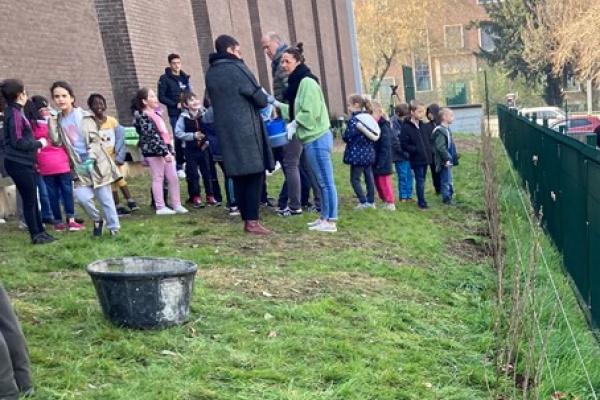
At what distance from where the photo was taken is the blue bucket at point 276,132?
816 centimetres

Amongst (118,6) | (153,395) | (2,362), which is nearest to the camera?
(2,362)

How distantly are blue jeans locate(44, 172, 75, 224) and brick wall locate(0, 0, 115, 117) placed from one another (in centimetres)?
260

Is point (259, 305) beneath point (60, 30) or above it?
beneath

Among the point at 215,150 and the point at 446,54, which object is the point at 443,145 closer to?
the point at 215,150

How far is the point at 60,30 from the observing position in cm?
1154

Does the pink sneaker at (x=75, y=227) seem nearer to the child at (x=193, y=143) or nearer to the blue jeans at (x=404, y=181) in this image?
the child at (x=193, y=143)

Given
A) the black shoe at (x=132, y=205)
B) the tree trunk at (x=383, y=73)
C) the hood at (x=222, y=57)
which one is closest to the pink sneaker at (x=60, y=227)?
the black shoe at (x=132, y=205)

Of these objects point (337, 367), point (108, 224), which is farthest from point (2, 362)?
point (108, 224)

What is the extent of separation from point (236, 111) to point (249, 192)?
824 mm

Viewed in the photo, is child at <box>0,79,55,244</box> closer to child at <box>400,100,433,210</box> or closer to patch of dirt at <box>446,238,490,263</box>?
patch of dirt at <box>446,238,490,263</box>

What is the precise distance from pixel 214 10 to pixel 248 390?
1533 cm

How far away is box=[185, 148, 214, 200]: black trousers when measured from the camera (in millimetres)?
9398

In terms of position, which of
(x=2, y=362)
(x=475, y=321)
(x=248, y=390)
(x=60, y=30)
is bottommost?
(x=475, y=321)

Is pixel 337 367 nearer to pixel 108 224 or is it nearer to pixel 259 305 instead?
pixel 259 305
